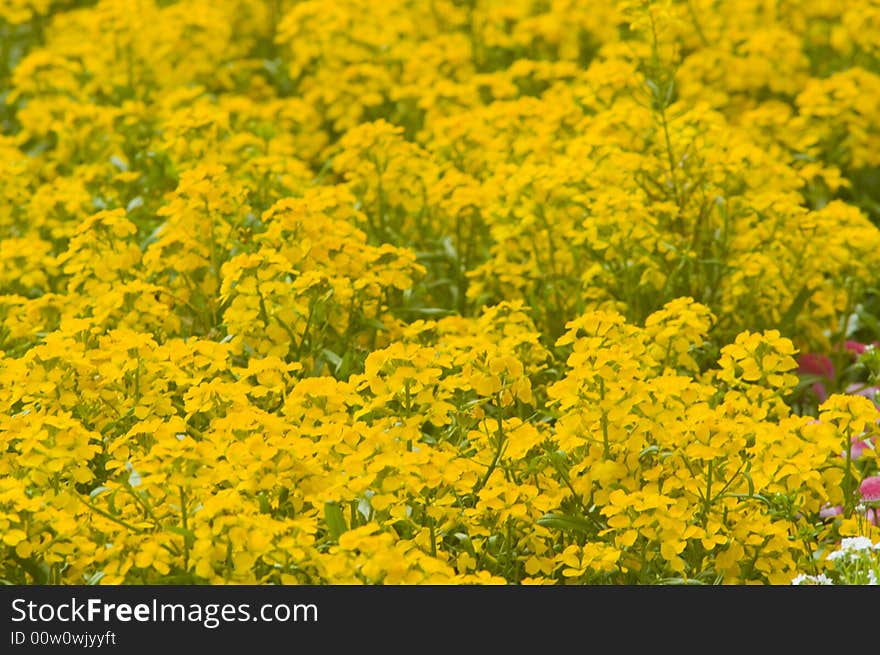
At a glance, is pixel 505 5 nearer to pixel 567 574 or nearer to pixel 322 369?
pixel 322 369

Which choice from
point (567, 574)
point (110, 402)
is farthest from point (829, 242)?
point (110, 402)

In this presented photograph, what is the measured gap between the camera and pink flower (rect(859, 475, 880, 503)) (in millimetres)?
4145

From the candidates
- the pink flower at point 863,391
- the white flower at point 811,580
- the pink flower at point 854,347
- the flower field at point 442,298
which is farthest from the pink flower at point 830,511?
the pink flower at point 854,347

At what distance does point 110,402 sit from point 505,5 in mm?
4149

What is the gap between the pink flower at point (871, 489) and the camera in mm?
4145

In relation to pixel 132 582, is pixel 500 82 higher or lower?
higher

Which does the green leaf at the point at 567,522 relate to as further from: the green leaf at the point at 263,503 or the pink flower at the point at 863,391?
the pink flower at the point at 863,391

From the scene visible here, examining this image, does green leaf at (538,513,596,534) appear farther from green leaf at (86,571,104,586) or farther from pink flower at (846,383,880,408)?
pink flower at (846,383,880,408)

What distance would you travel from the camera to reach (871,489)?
163 inches

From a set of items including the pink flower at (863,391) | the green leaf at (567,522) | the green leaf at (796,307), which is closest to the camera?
the green leaf at (567,522)

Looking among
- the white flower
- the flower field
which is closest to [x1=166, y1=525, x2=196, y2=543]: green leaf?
the flower field

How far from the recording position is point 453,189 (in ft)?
18.4

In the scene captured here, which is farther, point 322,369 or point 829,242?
point 829,242
